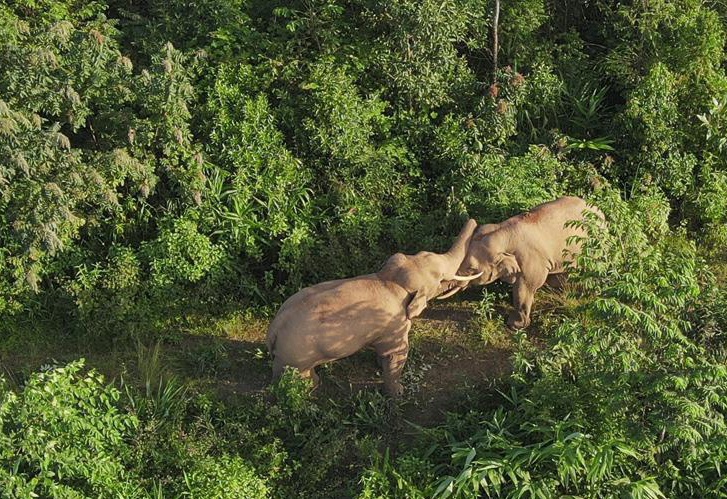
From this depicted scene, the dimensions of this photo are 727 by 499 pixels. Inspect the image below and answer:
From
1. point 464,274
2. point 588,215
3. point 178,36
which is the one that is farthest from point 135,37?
point 588,215

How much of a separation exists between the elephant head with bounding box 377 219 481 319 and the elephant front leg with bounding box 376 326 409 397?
255 mm

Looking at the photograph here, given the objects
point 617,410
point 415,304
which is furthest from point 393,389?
point 617,410

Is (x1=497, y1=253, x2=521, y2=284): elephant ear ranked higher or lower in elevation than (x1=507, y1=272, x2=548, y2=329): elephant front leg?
higher

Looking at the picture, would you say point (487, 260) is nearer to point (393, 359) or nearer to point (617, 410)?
point (393, 359)

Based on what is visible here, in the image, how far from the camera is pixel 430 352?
805 centimetres

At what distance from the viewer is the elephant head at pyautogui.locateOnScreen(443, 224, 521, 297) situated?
25.9ft

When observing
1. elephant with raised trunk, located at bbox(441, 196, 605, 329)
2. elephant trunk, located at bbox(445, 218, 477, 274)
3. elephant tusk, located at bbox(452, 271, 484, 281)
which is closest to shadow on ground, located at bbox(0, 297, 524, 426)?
elephant with raised trunk, located at bbox(441, 196, 605, 329)

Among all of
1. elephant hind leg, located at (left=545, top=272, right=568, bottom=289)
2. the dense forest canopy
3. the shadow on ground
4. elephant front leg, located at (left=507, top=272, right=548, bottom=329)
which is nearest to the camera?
the dense forest canopy

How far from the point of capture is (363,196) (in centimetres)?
903

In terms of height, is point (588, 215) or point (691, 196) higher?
point (588, 215)

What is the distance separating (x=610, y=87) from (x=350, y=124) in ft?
11.4

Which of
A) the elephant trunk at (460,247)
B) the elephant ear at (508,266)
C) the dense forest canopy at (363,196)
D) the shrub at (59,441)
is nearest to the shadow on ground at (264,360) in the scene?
the dense forest canopy at (363,196)

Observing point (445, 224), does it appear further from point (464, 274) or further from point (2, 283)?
point (2, 283)

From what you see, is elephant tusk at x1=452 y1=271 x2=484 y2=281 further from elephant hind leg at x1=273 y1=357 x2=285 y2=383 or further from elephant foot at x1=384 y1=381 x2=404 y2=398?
elephant hind leg at x1=273 y1=357 x2=285 y2=383
